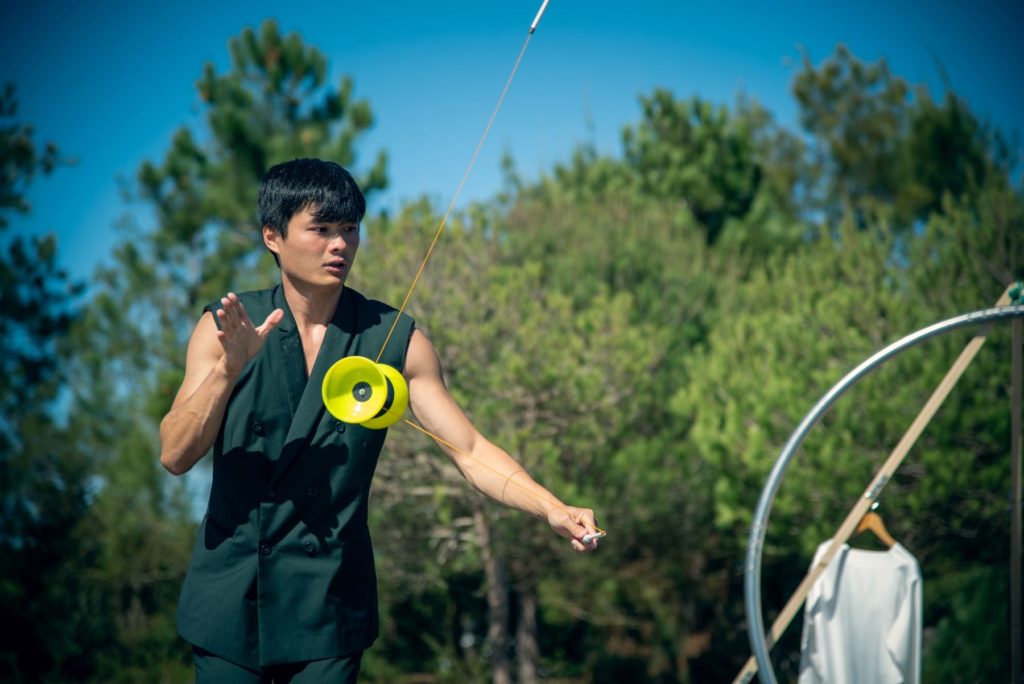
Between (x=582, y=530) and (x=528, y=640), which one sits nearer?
(x=582, y=530)

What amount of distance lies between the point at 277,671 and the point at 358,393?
2.37 ft

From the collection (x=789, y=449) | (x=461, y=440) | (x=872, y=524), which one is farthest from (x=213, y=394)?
(x=872, y=524)

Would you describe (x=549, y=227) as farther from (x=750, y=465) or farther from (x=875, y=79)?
(x=875, y=79)

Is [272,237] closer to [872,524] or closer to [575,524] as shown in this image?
[575,524]

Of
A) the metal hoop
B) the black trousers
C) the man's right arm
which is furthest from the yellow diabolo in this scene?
the metal hoop

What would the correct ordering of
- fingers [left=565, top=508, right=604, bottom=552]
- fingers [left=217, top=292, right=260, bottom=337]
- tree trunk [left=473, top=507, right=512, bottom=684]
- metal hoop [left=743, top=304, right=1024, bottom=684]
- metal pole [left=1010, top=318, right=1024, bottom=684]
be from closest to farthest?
fingers [left=217, top=292, right=260, bottom=337]
fingers [left=565, top=508, right=604, bottom=552]
metal hoop [left=743, top=304, right=1024, bottom=684]
metal pole [left=1010, top=318, right=1024, bottom=684]
tree trunk [left=473, top=507, right=512, bottom=684]

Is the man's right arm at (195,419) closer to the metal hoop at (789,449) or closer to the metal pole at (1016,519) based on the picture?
the metal hoop at (789,449)

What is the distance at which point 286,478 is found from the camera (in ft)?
8.64

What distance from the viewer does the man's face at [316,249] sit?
2770mm

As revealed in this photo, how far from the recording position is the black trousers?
2574mm

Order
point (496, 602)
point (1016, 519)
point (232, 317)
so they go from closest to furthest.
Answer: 1. point (232, 317)
2. point (1016, 519)
3. point (496, 602)

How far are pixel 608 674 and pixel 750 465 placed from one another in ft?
15.7

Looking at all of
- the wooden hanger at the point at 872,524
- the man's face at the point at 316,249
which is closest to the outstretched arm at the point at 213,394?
the man's face at the point at 316,249

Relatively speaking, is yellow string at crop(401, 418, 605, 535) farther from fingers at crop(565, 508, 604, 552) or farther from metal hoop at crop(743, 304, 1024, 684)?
metal hoop at crop(743, 304, 1024, 684)
